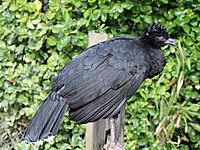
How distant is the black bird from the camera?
2244 millimetres

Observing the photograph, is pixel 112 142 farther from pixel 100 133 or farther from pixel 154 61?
pixel 154 61

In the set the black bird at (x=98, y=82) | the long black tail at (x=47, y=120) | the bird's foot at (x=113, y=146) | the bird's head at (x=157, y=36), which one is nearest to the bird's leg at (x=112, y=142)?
the bird's foot at (x=113, y=146)

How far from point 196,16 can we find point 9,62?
147 cm

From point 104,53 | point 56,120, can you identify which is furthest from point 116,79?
point 56,120

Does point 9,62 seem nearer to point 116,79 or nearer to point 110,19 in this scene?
point 110,19

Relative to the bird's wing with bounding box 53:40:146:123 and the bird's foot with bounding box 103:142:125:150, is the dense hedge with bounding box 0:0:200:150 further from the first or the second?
the bird's wing with bounding box 53:40:146:123

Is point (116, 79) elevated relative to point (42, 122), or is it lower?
elevated

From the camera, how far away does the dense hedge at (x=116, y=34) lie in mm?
3451

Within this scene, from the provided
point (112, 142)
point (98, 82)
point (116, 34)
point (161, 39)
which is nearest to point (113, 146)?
point (112, 142)

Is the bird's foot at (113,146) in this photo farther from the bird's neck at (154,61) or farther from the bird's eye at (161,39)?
the bird's eye at (161,39)

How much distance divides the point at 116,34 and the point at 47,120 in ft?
4.79

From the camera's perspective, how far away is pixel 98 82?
2285 mm

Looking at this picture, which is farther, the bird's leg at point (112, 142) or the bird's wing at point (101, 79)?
the bird's leg at point (112, 142)

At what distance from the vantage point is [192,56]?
348 cm
